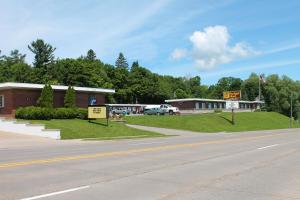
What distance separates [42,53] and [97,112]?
254 ft

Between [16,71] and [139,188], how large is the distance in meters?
104

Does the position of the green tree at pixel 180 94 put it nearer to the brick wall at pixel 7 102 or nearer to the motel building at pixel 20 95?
the motel building at pixel 20 95

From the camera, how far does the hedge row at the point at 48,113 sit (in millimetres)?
41188

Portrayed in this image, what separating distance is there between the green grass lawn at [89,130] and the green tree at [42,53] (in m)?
75.5

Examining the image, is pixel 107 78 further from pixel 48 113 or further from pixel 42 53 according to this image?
pixel 48 113

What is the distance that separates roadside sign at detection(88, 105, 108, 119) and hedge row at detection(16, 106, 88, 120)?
194 cm

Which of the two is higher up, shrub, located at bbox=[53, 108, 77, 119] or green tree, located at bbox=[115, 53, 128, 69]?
green tree, located at bbox=[115, 53, 128, 69]

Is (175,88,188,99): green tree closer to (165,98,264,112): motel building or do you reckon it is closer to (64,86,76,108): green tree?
(165,98,264,112): motel building

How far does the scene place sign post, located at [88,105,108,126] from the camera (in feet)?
144

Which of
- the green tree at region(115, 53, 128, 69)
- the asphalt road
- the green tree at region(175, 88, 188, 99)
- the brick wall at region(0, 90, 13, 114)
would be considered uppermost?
the green tree at region(115, 53, 128, 69)

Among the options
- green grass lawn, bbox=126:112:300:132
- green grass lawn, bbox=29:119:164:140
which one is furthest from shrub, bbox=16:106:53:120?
green grass lawn, bbox=126:112:300:132

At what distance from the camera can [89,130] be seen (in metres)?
39.4

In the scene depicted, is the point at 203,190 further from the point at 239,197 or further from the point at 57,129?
the point at 57,129

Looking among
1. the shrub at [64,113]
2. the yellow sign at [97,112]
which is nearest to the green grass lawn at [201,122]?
the shrub at [64,113]
